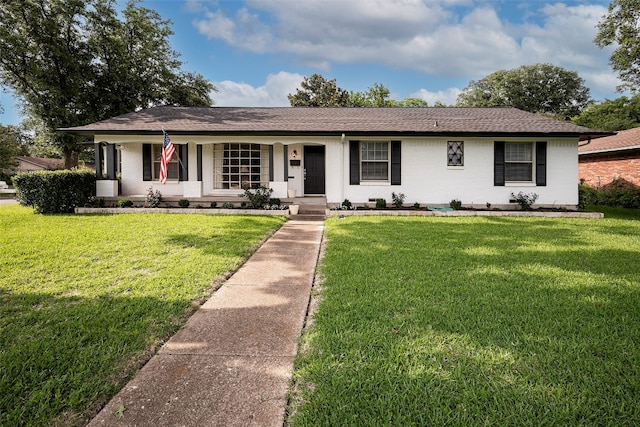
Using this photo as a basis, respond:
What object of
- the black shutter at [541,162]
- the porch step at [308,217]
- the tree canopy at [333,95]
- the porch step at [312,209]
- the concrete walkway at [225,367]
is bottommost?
the concrete walkway at [225,367]

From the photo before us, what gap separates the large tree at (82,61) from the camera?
60.5 ft

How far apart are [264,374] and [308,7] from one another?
1354 cm

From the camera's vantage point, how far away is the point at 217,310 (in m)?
3.48

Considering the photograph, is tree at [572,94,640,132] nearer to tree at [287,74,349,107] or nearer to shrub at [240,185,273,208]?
tree at [287,74,349,107]

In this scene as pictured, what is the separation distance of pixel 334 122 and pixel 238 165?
4.15m

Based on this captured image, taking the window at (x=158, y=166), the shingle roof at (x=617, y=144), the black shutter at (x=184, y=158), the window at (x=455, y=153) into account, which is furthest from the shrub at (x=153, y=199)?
the shingle roof at (x=617, y=144)

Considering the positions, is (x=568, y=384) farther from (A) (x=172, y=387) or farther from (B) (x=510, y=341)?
(A) (x=172, y=387)

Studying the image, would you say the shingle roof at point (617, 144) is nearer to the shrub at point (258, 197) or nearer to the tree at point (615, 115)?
the tree at point (615, 115)

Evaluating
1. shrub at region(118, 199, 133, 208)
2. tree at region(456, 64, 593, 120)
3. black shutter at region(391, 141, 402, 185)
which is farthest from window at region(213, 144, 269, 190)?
tree at region(456, 64, 593, 120)

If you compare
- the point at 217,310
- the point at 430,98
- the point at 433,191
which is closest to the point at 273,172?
the point at 433,191

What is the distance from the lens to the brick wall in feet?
50.5

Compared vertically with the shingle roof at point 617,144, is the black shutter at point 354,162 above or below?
below

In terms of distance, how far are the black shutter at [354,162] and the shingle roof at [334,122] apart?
62 cm

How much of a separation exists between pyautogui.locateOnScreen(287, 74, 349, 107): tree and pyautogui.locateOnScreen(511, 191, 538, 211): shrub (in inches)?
1165
